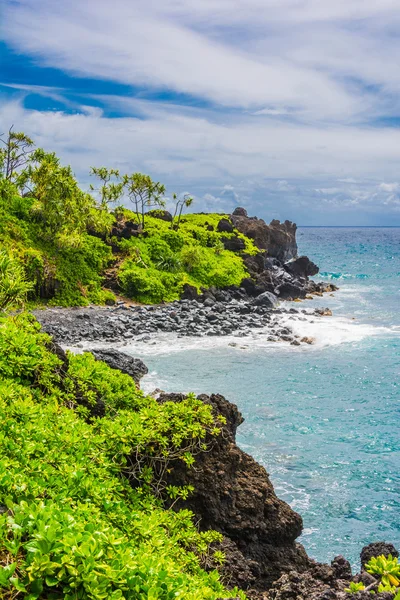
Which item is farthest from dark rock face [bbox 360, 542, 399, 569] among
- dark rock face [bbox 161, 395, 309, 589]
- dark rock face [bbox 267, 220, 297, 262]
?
dark rock face [bbox 267, 220, 297, 262]

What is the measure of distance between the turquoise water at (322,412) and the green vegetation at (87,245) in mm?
14744

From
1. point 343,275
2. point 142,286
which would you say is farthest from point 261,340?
point 343,275

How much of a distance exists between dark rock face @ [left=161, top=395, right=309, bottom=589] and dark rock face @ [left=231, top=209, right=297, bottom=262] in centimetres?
6836

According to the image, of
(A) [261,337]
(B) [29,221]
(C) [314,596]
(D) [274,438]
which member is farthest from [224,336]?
(C) [314,596]

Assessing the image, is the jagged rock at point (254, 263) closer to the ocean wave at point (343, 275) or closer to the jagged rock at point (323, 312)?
the jagged rock at point (323, 312)

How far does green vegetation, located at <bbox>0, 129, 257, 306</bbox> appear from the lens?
48.0 metres

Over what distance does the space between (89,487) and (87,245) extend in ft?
157

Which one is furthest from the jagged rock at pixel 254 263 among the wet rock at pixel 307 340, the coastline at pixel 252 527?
the coastline at pixel 252 527

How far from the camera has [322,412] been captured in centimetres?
2508

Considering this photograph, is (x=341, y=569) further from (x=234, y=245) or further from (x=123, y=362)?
(x=234, y=245)

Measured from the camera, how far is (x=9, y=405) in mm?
9734

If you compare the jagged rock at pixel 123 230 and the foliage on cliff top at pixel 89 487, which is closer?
the foliage on cliff top at pixel 89 487

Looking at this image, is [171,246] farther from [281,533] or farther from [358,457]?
[281,533]

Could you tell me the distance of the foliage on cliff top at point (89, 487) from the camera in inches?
205
